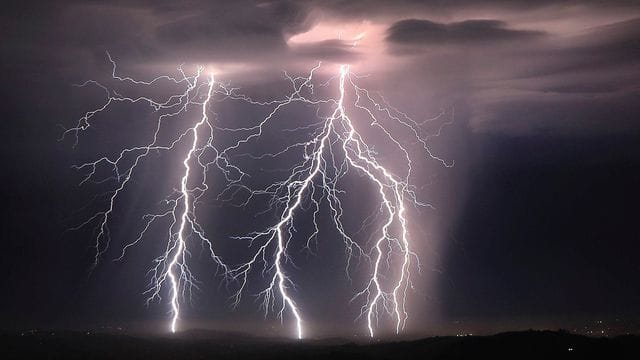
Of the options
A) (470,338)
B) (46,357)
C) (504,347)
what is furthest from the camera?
(46,357)

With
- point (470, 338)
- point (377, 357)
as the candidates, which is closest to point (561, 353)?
point (470, 338)

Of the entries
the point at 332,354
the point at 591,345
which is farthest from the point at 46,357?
the point at 591,345

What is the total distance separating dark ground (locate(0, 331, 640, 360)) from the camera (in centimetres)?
4844

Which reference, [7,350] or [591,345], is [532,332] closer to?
[591,345]

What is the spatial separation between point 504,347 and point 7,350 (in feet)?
123

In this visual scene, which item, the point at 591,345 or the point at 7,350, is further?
the point at 7,350

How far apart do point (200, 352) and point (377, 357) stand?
13.7 m

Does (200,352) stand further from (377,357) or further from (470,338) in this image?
(470,338)

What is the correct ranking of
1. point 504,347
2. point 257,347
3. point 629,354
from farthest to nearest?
1. point 257,347
2. point 504,347
3. point 629,354

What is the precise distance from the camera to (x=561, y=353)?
4719 cm

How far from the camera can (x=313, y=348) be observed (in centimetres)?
5947

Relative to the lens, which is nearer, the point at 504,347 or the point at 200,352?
the point at 504,347

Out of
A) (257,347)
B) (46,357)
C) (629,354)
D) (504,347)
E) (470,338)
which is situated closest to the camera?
(629,354)

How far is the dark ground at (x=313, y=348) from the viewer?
159 feet
